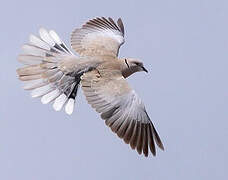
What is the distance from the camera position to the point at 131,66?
13609 millimetres

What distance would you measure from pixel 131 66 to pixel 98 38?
170cm

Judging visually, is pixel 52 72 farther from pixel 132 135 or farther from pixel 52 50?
pixel 132 135

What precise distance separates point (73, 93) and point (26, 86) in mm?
862

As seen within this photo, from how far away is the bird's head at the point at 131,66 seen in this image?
1335cm

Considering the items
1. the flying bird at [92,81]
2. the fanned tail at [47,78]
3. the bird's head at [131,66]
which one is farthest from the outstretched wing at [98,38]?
the fanned tail at [47,78]

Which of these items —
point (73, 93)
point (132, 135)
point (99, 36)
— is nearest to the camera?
point (132, 135)

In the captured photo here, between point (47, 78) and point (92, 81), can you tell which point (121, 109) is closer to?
point (92, 81)

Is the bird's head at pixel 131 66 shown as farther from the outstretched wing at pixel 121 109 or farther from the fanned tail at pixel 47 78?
the fanned tail at pixel 47 78

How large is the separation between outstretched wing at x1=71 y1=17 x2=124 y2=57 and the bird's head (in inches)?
16.3

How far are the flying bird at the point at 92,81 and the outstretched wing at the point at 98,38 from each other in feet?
0.15

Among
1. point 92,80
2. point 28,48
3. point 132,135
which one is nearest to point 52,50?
point 28,48

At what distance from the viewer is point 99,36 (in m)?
15.2

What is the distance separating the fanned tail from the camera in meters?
12.7

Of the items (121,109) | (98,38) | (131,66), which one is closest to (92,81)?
(121,109)
